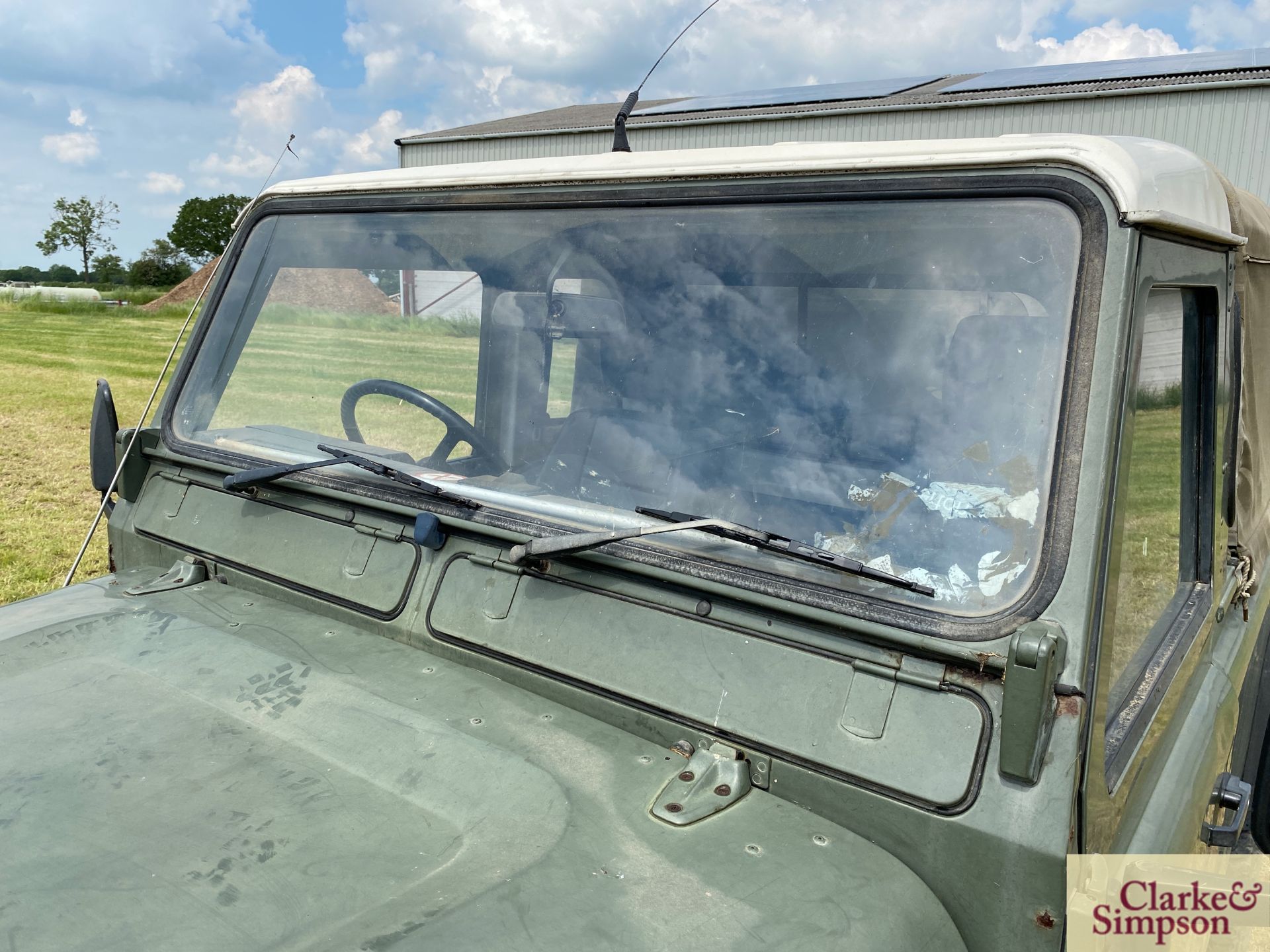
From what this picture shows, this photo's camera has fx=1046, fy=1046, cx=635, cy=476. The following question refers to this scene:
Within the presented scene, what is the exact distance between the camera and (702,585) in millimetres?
1723

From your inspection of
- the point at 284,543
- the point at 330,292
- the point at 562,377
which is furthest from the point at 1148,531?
the point at 330,292

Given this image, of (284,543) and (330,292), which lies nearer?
(284,543)

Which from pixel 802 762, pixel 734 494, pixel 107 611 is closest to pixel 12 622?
pixel 107 611

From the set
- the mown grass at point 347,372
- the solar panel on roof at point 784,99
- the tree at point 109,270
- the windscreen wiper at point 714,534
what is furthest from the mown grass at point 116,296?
the windscreen wiper at point 714,534

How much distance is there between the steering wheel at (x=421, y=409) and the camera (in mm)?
2439

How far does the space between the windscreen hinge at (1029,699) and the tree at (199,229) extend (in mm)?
50468

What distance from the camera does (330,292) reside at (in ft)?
8.27

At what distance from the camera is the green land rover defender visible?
4.45 ft

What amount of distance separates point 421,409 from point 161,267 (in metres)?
63.2

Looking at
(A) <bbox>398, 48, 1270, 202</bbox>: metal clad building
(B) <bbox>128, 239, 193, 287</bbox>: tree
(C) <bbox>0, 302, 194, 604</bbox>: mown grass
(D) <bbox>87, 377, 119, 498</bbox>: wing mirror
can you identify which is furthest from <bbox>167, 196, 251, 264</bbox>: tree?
(D) <bbox>87, 377, 119, 498</bbox>: wing mirror

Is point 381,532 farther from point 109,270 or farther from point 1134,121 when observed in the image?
point 109,270

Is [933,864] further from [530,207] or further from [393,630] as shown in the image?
[530,207]

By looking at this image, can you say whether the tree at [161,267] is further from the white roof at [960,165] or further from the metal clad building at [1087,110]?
the white roof at [960,165]

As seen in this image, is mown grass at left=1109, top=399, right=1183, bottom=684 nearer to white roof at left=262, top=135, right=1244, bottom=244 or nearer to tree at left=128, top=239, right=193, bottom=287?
white roof at left=262, top=135, right=1244, bottom=244
